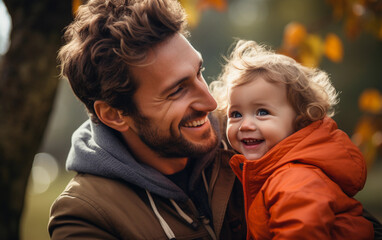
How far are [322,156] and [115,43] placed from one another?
141 cm

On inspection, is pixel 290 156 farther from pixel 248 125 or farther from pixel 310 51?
pixel 310 51

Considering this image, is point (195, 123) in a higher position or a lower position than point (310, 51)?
lower

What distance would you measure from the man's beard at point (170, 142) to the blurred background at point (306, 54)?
0.84 metres

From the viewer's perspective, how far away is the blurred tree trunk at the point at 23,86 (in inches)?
106

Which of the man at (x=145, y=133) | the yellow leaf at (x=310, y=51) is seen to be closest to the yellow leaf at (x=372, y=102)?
the yellow leaf at (x=310, y=51)

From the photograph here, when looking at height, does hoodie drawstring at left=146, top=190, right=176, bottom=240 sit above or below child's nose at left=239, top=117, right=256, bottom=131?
below

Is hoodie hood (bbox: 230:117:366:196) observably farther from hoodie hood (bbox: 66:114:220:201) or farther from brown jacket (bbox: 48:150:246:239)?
hoodie hood (bbox: 66:114:220:201)

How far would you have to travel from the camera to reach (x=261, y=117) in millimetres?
2100

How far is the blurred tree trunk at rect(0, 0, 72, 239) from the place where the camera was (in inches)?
106

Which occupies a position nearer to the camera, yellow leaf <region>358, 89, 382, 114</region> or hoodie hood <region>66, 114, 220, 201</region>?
hoodie hood <region>66, 114, 220, 201</region>

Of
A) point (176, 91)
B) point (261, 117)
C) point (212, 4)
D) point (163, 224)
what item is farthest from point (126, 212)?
point (212, 4)

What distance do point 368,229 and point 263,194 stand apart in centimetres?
56

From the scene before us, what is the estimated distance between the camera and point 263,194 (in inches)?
75.4

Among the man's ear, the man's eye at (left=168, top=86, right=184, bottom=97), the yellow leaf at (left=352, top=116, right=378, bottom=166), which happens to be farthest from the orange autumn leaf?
the yellow leaf at (left=352, top=116, right=378, bottom=166)
